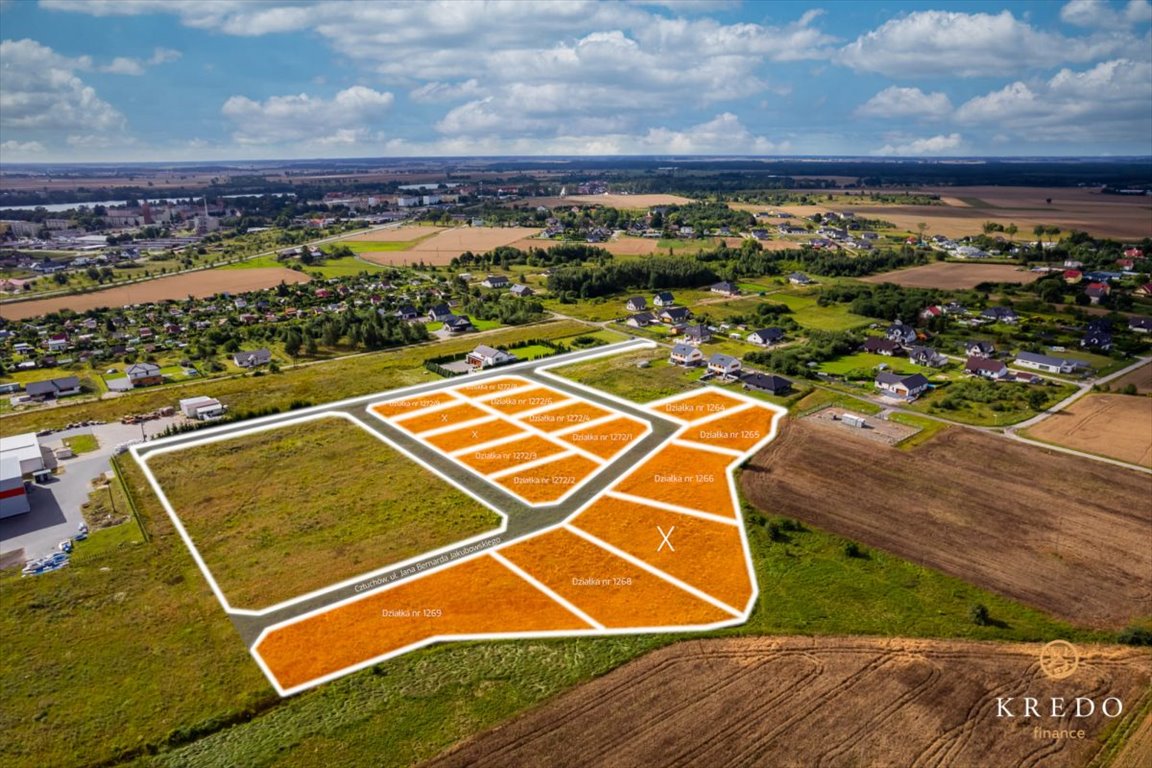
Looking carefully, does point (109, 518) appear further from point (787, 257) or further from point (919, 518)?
point (787, 257)

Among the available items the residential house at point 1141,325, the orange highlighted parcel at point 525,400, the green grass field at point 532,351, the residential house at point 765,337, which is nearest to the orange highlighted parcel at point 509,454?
the orange highlighted parcel at point 525,400

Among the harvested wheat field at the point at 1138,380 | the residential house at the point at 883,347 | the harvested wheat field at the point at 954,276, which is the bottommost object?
the harvested wheat field at the point at 1138,380

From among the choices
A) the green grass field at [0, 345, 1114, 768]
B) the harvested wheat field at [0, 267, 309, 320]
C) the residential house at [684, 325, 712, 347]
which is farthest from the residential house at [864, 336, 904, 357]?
the harvested wheat field at [0, 267, 309, 320]

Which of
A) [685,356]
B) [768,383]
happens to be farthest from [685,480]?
[685,356]

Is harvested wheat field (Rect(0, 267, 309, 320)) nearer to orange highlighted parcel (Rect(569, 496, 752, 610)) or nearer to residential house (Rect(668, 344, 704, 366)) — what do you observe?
residential house (Rect(668, 344, 704, 366))

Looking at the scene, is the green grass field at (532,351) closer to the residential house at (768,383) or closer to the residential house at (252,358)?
the residential house at (768,383)

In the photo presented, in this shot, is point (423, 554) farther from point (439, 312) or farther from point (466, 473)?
point (439, 312)

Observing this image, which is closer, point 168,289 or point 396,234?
point 168,289

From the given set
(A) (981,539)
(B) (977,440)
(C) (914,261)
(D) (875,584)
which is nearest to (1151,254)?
(C) (914,261)
